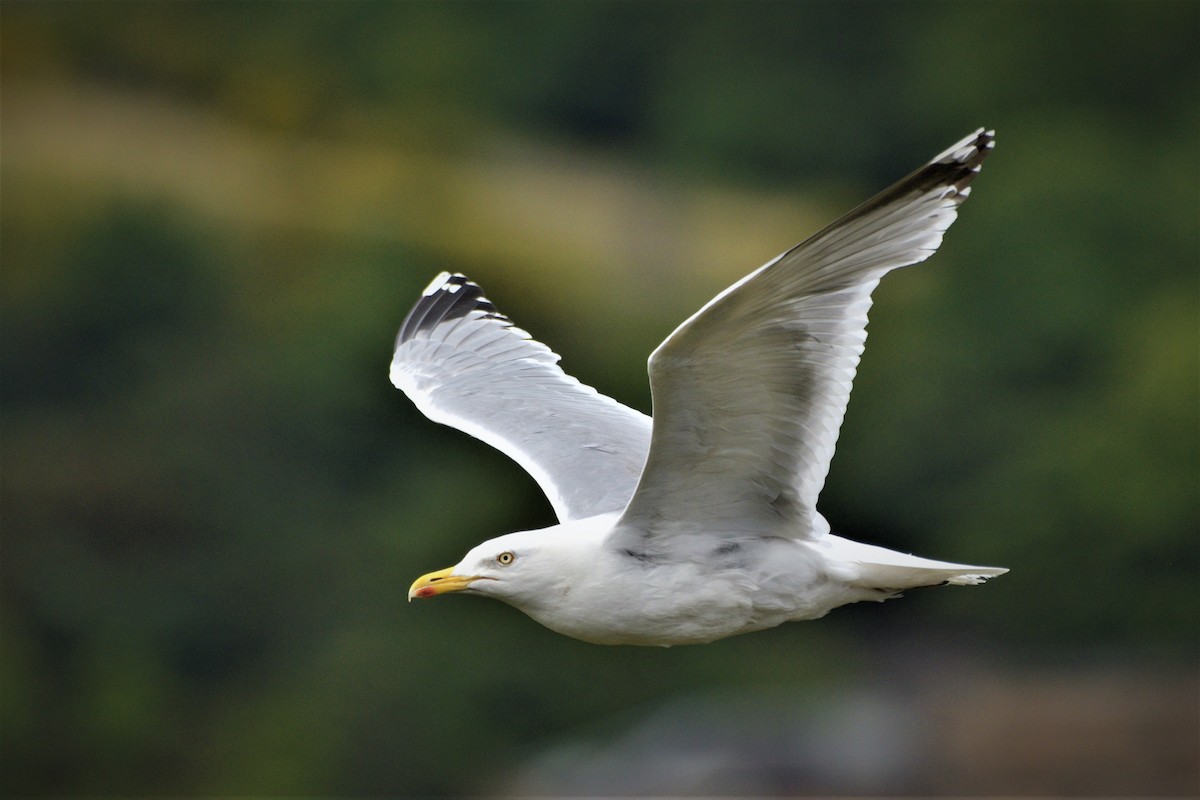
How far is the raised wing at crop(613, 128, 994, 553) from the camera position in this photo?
410cm

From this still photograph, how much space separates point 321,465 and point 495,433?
1655cm

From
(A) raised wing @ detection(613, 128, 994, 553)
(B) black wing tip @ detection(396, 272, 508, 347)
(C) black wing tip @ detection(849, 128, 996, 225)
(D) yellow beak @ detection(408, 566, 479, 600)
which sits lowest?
(D) yellow beak @ detection(408, 566, 479, 600)

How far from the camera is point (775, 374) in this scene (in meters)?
4.30

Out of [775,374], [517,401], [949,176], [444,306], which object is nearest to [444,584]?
[775,374]

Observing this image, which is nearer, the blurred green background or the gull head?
the gull head

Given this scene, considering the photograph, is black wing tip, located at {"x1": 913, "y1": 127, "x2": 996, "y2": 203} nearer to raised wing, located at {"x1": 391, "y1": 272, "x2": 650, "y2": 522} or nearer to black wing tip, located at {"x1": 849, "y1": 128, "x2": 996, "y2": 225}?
black wing tip, located at {"x1": 849, "y1": 128, "x2": 996, "y2": 225}

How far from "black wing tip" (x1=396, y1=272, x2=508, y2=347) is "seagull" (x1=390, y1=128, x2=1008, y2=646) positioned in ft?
3.78

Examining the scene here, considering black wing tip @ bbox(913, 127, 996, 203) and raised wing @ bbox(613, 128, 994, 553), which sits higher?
black wing tip @ bbox(913, 127, 996, 203)

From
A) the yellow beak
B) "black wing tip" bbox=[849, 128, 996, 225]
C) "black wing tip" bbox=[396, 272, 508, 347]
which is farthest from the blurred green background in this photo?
"black wing tip" bbox=[849, 128, 996, 225]

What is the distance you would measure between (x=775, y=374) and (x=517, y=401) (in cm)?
174

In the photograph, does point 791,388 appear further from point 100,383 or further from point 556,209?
point 556,209

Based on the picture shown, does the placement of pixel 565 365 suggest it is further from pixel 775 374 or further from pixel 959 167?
pixel 959 167

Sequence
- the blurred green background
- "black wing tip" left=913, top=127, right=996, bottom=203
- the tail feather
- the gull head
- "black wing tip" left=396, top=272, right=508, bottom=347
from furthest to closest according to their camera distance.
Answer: the blurred green background < "black wing tip" left=396, top=272, right=508, bottom=347 < the gull head < the tail feather < "black wing tip" left=913, top=127, right=996, bottom=203

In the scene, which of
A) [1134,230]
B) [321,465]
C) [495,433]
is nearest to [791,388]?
[495,433]
